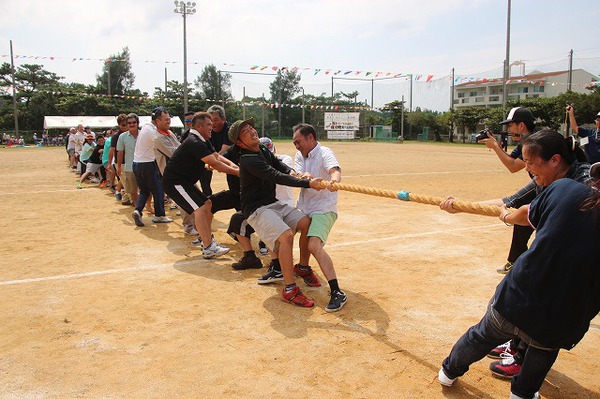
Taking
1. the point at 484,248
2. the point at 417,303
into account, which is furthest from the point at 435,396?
the point at 484,248

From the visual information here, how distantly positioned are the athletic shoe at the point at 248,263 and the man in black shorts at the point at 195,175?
0.60 metres

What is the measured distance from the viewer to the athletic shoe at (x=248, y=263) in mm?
5936

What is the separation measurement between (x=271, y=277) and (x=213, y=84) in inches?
2419

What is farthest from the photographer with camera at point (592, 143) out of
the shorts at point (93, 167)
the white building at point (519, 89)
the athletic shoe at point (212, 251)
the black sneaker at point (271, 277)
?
the white building at point (519, 89)

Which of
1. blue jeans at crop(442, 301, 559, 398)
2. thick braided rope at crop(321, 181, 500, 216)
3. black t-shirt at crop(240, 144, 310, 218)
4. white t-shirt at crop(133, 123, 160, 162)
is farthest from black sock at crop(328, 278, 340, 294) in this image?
white t-shirt at crop(133, 123, 160, 162)

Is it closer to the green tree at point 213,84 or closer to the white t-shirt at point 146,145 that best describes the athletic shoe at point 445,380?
the white t-shirt at point 146,145

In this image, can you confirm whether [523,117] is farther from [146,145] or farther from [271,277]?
[146,145]

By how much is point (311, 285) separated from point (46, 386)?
2.83m

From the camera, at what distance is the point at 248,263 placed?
596cm

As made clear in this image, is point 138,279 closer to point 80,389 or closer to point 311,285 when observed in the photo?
point 311,285

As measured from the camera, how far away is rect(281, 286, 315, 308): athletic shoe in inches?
183

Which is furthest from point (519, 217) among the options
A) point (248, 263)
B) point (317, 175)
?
point (248, 263)

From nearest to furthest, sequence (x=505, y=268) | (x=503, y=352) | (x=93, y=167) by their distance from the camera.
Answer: (x=503, y=352) < (x=505, y=268) < (x=93, y=167)

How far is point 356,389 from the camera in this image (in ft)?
10.4
